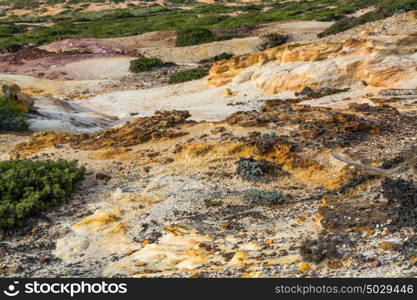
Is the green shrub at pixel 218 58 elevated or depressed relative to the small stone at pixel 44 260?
depressed

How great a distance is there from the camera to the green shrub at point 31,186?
922 cm

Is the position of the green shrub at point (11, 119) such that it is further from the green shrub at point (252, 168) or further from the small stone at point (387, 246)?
the small stone at point (387, 246)

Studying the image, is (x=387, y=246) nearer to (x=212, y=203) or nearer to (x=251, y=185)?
(x=212, y=203)

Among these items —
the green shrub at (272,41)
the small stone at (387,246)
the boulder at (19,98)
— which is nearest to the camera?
the small stone at (387,246)

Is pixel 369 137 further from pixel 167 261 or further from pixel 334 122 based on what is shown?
pixel 167 261

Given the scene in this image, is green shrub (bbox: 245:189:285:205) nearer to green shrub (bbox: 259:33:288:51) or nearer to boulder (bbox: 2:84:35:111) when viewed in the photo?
boulder (bbox: 2:84:35:111)

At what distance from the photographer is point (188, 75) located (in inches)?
1025

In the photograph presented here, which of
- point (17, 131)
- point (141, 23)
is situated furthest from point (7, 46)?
point (17, 131)

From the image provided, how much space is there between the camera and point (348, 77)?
18.2 m

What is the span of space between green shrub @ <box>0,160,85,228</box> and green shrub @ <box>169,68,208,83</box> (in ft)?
48.9

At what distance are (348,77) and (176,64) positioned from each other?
14.7 meters

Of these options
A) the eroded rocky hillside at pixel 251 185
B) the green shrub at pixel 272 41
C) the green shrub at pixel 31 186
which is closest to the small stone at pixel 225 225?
the eroded rocky hillside at pixel 251 185

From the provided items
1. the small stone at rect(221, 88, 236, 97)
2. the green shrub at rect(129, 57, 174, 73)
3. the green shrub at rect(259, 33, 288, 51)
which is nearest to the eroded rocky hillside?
the small stone at rect(221, 88, 236, 97)

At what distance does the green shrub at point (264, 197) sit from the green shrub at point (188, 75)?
53.5ft
